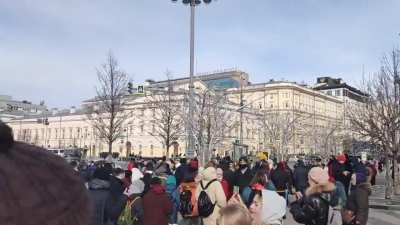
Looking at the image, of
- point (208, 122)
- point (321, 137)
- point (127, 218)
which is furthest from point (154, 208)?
point (321, 137)

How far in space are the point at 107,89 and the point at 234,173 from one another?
24709 mm

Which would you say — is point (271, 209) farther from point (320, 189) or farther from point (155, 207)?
point (155, 207)

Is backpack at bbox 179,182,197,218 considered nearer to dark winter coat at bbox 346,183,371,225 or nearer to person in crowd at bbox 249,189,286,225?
dark winter coat at bbox 346,183,371,225

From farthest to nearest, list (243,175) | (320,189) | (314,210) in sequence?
(243,175) → (320,189) → (314,210)

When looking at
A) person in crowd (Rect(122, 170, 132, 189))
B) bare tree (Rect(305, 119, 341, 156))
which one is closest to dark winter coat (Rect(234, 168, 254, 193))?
person in crowd (Rect(122, 170, 132, 189))

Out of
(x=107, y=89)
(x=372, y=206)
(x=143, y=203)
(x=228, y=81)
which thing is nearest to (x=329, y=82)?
(x=228, y=81)

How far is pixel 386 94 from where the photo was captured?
3092 cm

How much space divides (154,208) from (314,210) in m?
4.00

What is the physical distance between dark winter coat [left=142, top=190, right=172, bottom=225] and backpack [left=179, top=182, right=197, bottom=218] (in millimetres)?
692

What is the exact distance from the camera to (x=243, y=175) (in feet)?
50.3

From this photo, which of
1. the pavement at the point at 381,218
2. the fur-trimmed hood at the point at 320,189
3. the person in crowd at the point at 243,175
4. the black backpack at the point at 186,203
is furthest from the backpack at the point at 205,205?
the pavement at the point at 381,218

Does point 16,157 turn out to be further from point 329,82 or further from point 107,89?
point 329,82

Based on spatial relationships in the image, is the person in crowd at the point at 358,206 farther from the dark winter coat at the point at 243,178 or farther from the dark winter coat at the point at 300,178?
the dark winter coat at the point at 300,178

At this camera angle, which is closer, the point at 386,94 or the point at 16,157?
the point at 16,157
